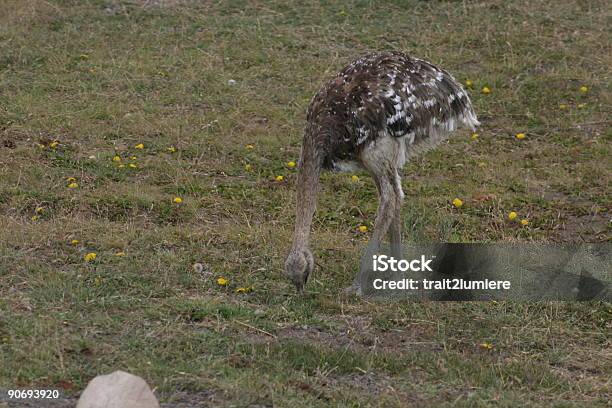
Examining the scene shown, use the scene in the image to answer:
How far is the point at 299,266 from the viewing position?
26.6 feet

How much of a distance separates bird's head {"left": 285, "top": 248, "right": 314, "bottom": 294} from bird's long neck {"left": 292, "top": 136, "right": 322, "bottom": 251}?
0.05m

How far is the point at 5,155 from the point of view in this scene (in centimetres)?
Answer: 1076

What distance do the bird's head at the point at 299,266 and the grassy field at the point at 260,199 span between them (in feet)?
0.62

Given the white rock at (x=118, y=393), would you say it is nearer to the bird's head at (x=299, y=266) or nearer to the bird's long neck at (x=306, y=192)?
the bird's head at (x=299, y=266)

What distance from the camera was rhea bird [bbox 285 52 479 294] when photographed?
27.9 ft

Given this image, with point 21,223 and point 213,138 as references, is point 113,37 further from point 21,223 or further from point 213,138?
point 21,223

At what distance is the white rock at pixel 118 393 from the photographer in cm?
582

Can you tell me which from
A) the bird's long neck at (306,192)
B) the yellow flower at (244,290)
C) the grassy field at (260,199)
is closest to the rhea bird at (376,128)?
the bird's long neck at (306,192)

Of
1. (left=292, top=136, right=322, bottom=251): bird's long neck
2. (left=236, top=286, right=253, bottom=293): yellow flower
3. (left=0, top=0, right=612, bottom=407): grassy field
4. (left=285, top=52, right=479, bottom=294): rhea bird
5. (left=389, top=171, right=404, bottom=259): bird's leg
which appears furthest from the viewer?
(left=389, top=171, right=404, bottom=259): bird's leg

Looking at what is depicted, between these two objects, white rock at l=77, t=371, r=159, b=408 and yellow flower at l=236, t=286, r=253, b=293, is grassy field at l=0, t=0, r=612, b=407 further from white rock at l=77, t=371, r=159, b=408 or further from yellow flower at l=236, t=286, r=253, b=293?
white rock at l=77, t=371, r=159, b=408

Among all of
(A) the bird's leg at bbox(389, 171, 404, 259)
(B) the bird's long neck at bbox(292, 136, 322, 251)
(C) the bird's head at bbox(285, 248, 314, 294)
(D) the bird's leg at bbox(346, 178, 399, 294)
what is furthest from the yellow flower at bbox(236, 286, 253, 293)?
(A) the bird's leg at bbox(389, 171, 404, 259)

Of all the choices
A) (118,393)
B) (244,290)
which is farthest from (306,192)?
(118,393)

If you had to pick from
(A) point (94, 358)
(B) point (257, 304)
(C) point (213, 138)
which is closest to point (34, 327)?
(A) point (94, 358)

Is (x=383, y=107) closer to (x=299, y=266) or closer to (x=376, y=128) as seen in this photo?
(x=376, y=128)
